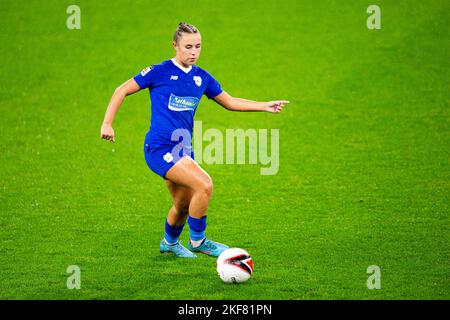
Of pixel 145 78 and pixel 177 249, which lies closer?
pixel 145 78

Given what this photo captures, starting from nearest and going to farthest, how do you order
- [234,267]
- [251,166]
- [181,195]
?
[234,267], [181,195], [251,166]

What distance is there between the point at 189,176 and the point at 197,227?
653 millimetres

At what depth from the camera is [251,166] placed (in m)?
13.1

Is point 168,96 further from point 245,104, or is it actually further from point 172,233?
point 172,233

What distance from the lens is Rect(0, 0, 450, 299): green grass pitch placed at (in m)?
8.22

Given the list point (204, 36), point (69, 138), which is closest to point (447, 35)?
point (204, 36)

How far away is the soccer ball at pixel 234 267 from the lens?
7.68m

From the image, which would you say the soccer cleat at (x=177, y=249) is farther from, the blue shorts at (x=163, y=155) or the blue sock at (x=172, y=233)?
the blue shorts at (x=163, y=155)

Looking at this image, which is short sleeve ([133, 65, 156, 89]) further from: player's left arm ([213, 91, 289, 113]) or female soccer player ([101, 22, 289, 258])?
player's left arm ([213, 91, 289, 113])

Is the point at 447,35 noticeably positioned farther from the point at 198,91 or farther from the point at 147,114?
the point at 198,91

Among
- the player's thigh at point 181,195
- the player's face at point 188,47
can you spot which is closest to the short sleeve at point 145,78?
the player's face at point 188,47

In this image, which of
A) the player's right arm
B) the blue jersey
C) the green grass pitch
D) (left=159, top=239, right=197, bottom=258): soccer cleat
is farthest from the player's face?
the green grass pitch

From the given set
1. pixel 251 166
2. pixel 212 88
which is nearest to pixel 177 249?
pixel 212 88
